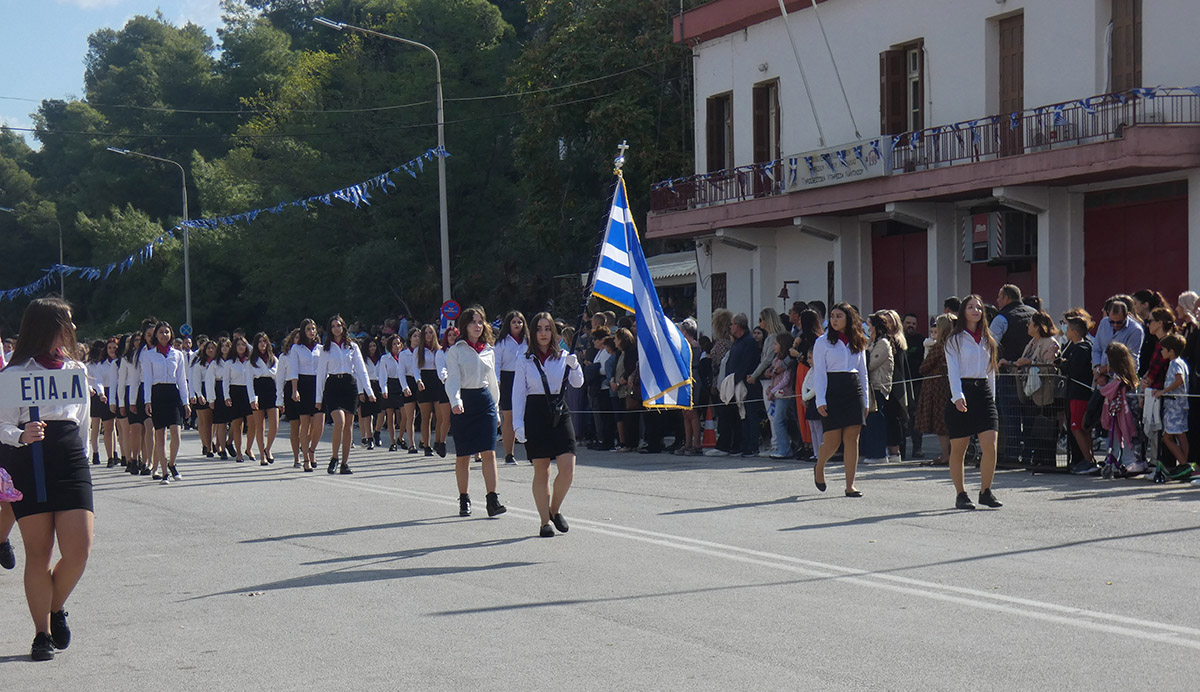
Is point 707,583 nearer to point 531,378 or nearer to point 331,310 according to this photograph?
point 531,378

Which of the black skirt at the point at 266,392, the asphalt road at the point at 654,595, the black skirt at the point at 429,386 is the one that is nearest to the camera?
the asphalt road at the point at 654,595

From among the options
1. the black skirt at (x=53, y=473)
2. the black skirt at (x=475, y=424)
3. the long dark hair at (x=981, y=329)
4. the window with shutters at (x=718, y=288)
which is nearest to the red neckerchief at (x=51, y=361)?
the black skirt at (x=53, y=473)

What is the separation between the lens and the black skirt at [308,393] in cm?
1917

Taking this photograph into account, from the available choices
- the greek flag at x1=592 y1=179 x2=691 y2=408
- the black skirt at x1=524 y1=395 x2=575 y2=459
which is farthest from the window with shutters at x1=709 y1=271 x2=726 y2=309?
the black skirt at x1=524 y1=395 x2=575 y2=459

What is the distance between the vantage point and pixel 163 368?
59.2 feet

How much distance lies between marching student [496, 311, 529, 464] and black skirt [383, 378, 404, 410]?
173 inches

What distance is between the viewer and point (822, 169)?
1066 inches

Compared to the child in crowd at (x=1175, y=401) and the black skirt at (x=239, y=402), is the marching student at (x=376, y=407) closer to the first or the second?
the black skirt at (x=239, y=402)

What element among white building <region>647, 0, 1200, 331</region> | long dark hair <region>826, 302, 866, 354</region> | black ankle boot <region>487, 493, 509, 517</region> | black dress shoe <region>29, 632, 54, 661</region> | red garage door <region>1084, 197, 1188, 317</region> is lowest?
black dress shoe <region>29, 632, 54, 661</region>

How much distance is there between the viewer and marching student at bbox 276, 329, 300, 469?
19798 millimetres

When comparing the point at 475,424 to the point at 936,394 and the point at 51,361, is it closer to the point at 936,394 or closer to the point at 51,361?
the point at 51,361

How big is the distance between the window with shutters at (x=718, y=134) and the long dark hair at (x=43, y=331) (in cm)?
2587

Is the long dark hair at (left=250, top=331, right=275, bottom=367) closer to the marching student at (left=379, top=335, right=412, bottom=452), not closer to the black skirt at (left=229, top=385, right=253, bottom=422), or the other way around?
the black skirt at (left=229, top=385, right=253, bottom=422)

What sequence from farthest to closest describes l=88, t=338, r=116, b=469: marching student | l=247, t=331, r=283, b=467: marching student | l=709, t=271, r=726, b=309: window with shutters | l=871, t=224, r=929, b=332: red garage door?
l=709, t=271, r=726, b=309: window with shutters
l=871, t=224, r=929, b=332: red garage door
l=88, t=338, r=116, b=469: marching student
l=247, t=331, r=283, b=467: marching student
